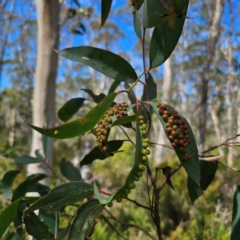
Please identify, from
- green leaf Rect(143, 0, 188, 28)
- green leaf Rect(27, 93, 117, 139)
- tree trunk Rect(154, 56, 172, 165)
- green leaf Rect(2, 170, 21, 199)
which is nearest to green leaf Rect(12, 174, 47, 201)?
green leaf Rect(2, 170, 21, 199)

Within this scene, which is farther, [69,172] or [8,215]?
[69,172]

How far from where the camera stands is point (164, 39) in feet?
1.62

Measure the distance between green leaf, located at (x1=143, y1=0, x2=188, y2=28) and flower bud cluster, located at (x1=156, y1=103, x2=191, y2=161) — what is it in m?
0.13

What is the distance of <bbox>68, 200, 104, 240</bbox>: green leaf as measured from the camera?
491 mm

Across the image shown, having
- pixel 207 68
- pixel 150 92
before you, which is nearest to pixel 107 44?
pixel 207 68

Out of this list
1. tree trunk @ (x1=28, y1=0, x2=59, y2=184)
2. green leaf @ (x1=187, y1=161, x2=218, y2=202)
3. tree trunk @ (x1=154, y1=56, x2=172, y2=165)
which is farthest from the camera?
tree trunk @ (x1=154, y1=56, x2=172, y2=165)

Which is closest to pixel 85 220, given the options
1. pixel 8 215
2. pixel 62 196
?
pixel 62 196

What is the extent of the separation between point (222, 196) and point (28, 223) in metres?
2.84

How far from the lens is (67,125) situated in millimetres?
436

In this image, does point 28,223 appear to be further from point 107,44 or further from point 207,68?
point 107,44

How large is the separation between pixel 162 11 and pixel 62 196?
34cm

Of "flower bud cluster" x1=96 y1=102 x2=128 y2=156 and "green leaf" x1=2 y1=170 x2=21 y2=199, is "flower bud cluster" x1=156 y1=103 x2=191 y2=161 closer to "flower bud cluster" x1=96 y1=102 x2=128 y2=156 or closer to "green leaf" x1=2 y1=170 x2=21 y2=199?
"flower bud cluster" x1=96 y1=102 x2=128 y2=156

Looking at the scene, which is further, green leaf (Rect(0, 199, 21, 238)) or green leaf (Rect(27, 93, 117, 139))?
green leaf (Rect(0, 199, 21, 238))

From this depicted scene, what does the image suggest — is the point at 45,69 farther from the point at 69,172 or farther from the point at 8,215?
the point at 8,215
